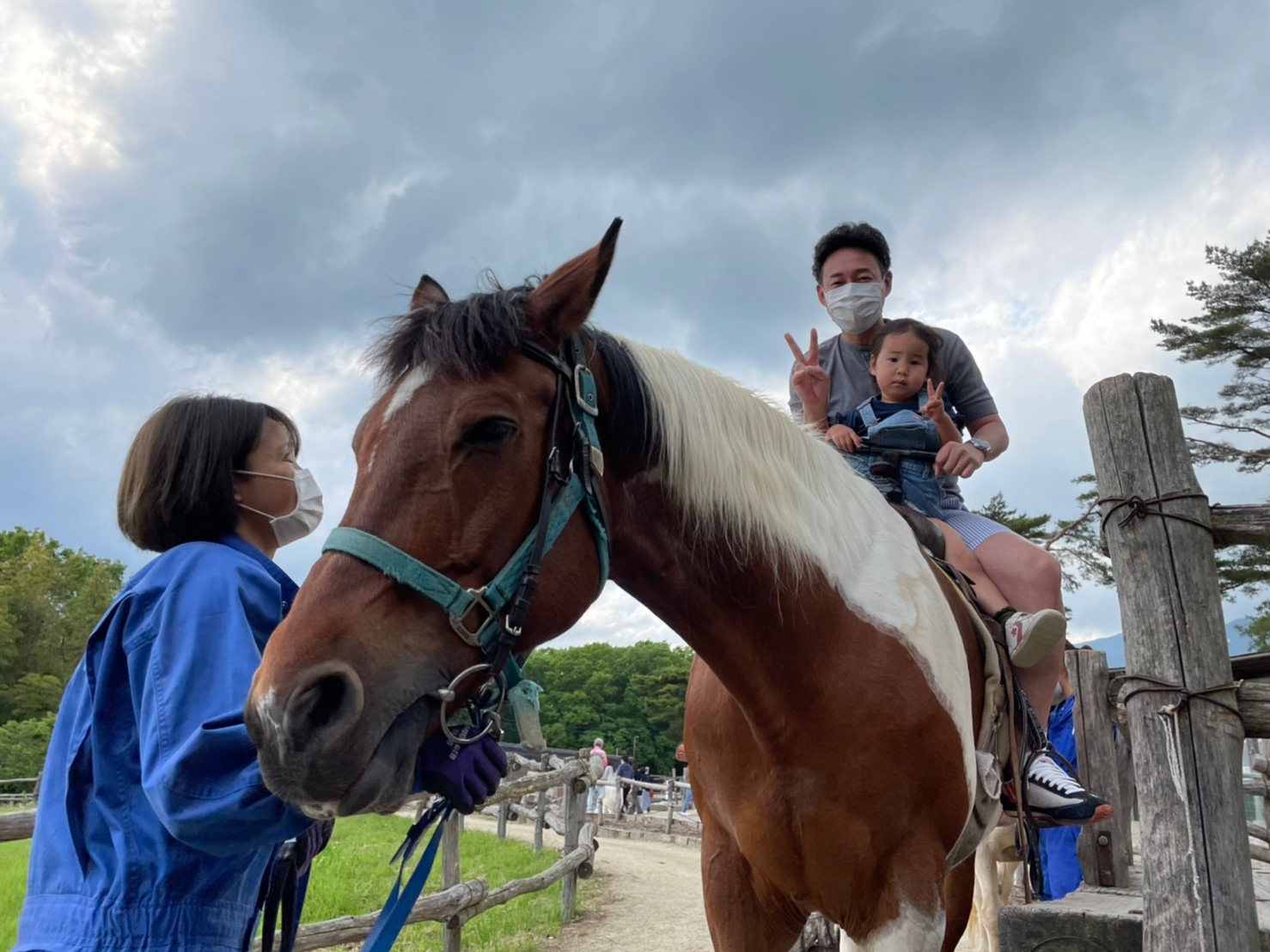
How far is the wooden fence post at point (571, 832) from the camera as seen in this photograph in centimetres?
944

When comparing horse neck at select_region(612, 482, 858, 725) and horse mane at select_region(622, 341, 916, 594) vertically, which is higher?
horse mane at select_region(622, 341, 916, 594)

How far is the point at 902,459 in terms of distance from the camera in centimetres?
339

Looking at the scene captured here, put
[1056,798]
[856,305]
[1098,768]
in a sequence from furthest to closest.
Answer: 1. [1098,768]
2. [856,305]
3. [1056,798]

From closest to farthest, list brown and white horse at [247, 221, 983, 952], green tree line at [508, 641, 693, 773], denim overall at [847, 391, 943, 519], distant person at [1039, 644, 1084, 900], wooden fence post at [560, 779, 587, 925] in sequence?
brown and white horse at [247, 221, 983, 952], denim overall at [847, 391, 943, 519], distant person at [1039, 644, 1084, 900], wooden fence post at [560, 779, 587, 925], green tree line at [508, 641, 693, 773]

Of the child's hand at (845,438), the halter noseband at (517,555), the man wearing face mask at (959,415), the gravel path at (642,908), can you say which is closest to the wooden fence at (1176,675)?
the man wearing face mask at (959,415)

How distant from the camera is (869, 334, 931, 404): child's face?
137 inches

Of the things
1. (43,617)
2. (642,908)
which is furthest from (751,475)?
(43,617)

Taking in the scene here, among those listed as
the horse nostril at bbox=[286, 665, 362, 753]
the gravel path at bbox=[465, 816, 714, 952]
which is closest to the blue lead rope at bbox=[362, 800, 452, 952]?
the horse nostril at bbox=[286, 665, 362, 753]

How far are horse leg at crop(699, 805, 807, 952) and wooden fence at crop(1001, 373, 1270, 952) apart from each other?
1.04 meters

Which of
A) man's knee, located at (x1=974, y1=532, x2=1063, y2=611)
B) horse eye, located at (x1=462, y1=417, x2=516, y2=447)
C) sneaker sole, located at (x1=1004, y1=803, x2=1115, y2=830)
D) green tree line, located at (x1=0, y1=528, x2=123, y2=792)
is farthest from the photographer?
green tree line, located at (x1=0, y1=528, x2=123, y2=792)

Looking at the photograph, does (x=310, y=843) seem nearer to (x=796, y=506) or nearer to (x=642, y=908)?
(x=796, y=506)

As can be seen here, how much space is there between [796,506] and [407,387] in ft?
3.80

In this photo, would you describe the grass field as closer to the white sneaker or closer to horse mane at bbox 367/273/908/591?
the white sneaker

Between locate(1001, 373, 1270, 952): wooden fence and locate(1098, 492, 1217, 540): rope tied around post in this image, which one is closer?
locate(1001, 373, 1270, 952): wooden fence
